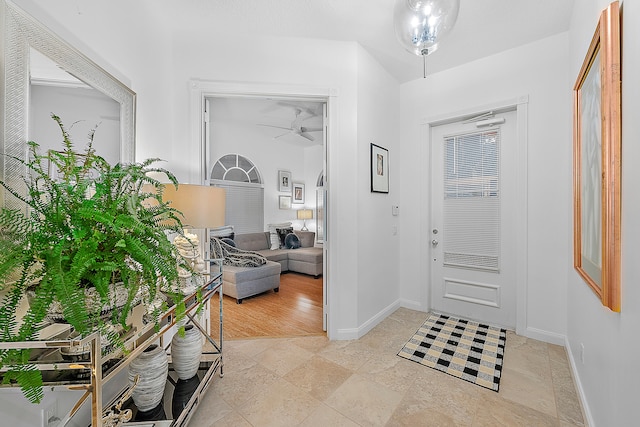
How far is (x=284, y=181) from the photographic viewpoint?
6355 millimetres

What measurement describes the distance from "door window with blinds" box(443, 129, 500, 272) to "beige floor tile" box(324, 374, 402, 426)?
170 centimetres

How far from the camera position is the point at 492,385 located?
1.83m

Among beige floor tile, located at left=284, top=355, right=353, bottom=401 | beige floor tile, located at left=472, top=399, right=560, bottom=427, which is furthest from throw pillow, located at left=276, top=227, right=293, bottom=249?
beige floor tile, located at left=472, top=399, right=560, bottom=427

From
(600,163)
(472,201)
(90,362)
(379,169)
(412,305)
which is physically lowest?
(412,305)

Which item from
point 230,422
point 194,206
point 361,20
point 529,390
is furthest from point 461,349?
point 361,20

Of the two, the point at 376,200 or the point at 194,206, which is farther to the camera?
the point at 376,200

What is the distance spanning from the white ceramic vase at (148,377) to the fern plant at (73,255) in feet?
1.43

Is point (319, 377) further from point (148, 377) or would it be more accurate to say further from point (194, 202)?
point (194, 202)

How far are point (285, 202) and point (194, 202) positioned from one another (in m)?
4.73

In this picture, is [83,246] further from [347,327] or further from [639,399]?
[347,327]

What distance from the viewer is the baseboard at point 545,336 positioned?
234 centimetres

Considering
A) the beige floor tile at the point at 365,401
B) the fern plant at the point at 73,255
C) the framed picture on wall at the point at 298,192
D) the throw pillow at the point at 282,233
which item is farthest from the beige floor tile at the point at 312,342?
the framed picture on wall at the point at 298,192

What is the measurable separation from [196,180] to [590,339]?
284 cm

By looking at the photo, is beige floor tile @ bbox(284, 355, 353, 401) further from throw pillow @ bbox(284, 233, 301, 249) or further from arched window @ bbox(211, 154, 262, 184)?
arched window @ bbox(211, 154, 262, 184)
